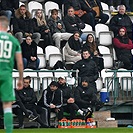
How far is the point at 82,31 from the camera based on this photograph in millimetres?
22453

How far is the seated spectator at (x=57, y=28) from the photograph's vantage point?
2161 centimetres

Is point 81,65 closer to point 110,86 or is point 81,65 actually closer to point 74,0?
point 110,86

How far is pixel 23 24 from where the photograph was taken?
2123 cm

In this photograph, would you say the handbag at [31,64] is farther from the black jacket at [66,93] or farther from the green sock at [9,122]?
the green sock at [9,122]

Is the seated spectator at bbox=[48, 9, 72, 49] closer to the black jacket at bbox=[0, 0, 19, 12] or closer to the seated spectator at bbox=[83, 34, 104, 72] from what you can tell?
the seated spectator at bbox=[83, 34, 104, 72]

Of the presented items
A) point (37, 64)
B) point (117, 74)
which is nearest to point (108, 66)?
point (117, 74)

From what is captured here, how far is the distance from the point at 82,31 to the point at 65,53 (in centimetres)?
160

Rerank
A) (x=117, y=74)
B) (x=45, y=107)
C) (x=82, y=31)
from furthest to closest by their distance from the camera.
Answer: (x=82, y=31) → (x=117, y=74) → (x=45, y=107)

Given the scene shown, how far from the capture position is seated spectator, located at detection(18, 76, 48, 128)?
1911 cm

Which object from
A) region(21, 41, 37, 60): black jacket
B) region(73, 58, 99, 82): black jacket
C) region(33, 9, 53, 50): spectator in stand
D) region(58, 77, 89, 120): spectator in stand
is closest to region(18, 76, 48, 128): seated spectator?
region(58, 77, 89, 120): spectator in stand

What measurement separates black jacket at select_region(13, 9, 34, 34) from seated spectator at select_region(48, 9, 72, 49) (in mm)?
740

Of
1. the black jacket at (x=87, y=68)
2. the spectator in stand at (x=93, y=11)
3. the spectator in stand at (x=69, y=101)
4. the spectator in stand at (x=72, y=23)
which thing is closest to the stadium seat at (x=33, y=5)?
the spectator in stand at (x=72, y=23)

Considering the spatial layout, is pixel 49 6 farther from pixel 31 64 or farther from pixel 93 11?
pixel 31 64

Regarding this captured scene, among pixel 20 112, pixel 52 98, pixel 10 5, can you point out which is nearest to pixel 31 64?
pixel 52 98
